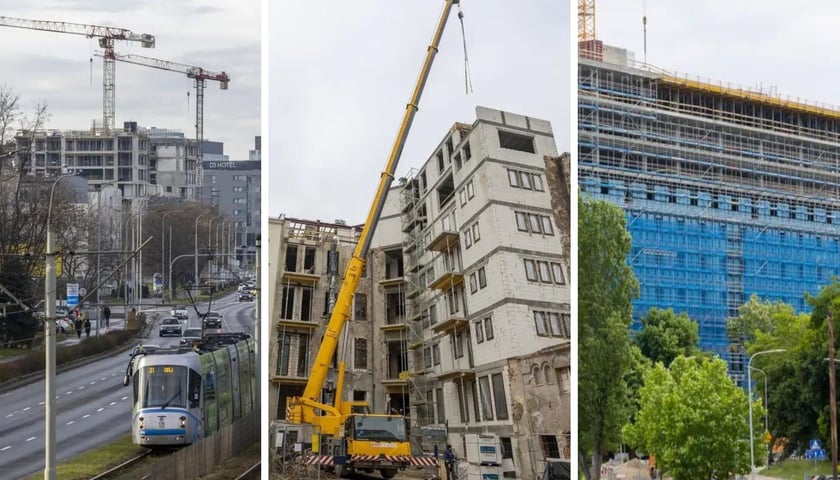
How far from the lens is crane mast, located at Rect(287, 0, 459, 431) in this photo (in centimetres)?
1190

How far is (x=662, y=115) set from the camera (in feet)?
176

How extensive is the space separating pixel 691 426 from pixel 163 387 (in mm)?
14744

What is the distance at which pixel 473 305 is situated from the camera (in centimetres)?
1225

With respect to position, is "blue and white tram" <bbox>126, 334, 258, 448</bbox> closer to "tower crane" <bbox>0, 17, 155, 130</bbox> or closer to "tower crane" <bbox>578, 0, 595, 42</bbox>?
"tower crane" <bbox>0, 17, 155, 130</bbox>

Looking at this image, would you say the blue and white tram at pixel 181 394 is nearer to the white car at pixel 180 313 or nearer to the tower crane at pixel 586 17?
the white car at pixel 180 313

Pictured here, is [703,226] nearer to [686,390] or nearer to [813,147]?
[813,147]

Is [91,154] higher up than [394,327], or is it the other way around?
[91,154]

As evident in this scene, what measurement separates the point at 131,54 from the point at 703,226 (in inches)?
1482

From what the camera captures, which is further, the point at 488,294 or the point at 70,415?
the point at 70,415

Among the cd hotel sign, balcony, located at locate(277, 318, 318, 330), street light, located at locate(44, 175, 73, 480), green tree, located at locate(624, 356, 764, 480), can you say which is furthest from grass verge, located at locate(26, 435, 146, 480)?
green tree, located at locate(624, 356, 764, 480)

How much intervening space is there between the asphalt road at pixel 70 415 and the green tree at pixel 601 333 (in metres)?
10.3

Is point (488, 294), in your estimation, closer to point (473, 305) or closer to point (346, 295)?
point (473, 305)

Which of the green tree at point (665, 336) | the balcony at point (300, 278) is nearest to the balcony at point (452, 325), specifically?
the balcony at point (300, 278)

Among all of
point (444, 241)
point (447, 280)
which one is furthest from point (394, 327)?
point (444, 241)
